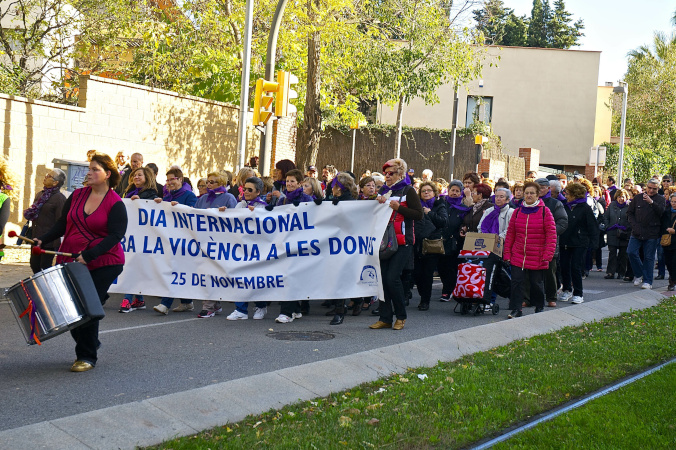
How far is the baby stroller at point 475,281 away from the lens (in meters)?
11.4

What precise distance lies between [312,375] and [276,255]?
362 cm

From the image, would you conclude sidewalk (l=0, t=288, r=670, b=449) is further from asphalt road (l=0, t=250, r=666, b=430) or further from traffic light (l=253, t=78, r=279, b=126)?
traffic light (l=253, t=78, r=279, b=126)

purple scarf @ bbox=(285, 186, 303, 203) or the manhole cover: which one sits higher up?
purple scarf @ bbox=(285, 186, 303, 203)

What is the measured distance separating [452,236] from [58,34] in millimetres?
15323

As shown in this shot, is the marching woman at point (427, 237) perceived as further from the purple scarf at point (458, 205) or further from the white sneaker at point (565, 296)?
the white sneaker at point (565, 296)

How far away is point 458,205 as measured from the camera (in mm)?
13055

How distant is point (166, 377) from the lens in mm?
7230

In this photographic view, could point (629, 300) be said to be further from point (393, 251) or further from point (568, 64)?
point (568, 64)

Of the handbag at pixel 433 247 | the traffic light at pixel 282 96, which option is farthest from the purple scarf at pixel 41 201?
the traffic light at pixel 282 96

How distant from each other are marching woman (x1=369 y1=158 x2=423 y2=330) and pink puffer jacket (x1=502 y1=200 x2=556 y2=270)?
1.91 metres

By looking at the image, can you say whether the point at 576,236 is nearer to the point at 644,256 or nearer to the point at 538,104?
the point at 644,256

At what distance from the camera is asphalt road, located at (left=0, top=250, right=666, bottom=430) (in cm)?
651

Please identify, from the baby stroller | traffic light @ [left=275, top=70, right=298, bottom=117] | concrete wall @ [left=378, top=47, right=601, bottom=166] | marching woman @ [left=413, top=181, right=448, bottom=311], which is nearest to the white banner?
the baby stroller

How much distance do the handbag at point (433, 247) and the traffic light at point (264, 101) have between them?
499 cm
